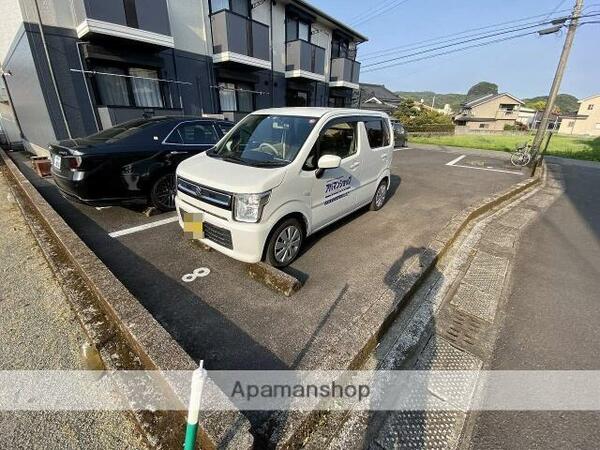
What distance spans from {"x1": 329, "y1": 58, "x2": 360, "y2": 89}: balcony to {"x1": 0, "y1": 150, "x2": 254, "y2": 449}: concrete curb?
1528 centimetres

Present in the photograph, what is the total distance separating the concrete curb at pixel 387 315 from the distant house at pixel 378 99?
95.0 ft

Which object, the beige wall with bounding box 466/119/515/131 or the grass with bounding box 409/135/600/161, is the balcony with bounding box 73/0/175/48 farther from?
the beige wall with bounding box 466/119/515/131

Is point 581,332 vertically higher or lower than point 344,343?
lower

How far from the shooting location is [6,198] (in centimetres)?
542

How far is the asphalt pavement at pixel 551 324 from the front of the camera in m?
1.68

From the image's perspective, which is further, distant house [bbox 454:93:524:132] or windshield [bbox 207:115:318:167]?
distant house [bbox 454:93:524:132]

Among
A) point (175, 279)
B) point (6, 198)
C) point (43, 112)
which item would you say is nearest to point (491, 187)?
point (175, 279)

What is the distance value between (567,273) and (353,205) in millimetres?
2842

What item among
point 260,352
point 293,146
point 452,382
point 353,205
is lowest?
point 452,382

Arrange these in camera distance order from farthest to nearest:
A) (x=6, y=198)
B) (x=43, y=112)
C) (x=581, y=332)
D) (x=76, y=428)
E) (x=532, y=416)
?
(x=43, y=112) → (x=6, y=198) → (x=581, y=332) → (x=532, y=416) → (x=76, y=428)

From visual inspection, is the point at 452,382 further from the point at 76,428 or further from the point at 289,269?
the point at 76,428

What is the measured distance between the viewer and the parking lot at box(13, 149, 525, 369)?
2.12 meters
